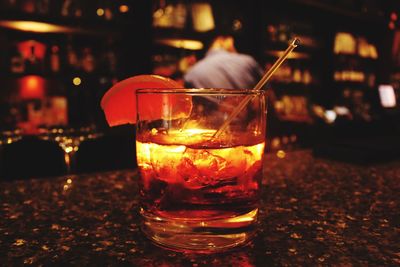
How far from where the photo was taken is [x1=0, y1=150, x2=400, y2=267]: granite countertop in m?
0.53

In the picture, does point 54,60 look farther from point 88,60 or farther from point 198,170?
point 198,170

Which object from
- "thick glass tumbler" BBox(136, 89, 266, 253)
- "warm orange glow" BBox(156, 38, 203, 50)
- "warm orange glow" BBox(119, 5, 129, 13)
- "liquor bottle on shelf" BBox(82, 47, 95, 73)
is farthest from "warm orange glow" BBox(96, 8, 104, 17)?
"thick glass tumbler" BBox(136, 89, 266, 253)

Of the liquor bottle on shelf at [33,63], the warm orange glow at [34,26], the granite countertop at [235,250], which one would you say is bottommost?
the granite countertop at [235,250]

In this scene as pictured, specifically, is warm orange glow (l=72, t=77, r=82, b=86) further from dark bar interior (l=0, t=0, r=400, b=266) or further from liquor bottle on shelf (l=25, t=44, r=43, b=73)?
liquor bottle on shelf (l=25, t=44, r=43, b=73)

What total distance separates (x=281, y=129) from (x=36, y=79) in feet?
7.76

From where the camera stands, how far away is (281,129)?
414 cm

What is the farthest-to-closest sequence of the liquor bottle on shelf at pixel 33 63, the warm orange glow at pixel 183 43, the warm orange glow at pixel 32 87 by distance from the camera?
the warm orange glow at pixel 183 43 → the warm orange glow at pixel 32 87 → the liquor bottle on shelf at pixel 33 63

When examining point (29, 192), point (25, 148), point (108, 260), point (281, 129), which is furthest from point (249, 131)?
point (281, 129)

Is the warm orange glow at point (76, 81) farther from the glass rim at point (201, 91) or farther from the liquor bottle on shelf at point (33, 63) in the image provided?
the glass rim at point (201, 91)

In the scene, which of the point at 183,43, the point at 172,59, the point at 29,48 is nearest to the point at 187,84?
the point at 172,59

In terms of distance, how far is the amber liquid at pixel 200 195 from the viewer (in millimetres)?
534

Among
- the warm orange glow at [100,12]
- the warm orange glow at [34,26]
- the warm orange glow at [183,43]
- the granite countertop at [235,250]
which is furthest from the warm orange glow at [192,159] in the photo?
the warm orange glow at [183,43]

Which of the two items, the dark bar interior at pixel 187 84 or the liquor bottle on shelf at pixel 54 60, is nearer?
the dark bar interior at pixel 187 84

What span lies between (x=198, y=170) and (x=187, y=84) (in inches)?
94.5
